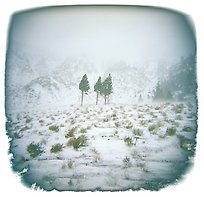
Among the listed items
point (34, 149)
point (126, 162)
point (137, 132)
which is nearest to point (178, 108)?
point (137, 132)

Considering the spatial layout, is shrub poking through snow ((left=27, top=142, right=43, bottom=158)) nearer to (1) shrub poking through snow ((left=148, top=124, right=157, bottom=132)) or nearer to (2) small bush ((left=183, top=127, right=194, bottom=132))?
(1) shrub poking through snow ((left=148, top=124, right=157, bottom=132))

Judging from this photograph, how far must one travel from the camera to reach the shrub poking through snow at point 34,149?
105 inches

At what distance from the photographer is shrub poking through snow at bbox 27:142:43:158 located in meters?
2.67

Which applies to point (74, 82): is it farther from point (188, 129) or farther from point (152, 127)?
point (188, 129)

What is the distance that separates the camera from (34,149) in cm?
267

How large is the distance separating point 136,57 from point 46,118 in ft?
1.77

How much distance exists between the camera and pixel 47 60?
2658 millimetres

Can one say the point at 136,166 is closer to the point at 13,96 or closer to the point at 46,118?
the point at 46,118

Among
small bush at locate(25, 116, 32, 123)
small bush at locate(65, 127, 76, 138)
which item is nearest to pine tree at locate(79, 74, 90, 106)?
small bush at locate(65, 127, 76, 138)

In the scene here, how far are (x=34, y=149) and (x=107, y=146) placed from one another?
0.37 metres

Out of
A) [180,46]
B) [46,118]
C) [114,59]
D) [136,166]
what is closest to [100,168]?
[136,166]

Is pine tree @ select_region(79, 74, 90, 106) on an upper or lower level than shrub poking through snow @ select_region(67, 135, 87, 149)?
upper

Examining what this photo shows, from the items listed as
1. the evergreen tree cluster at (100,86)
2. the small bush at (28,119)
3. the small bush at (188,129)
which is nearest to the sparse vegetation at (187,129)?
the small bush at (188,129)

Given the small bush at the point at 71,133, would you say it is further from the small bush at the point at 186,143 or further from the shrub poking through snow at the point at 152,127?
the small bush at the point at 186,143
